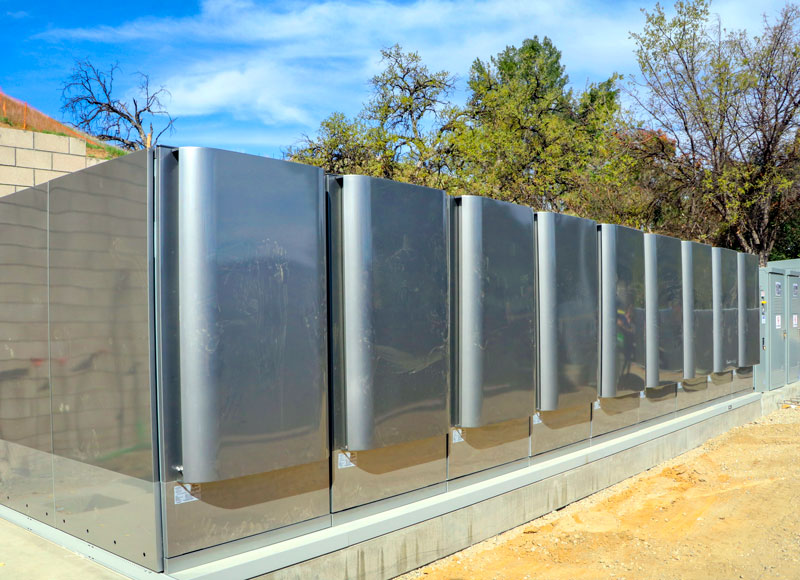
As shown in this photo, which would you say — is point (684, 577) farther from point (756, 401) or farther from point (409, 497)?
point (756, 401)

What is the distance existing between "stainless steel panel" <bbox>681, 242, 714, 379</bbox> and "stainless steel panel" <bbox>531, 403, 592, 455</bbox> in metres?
2.69

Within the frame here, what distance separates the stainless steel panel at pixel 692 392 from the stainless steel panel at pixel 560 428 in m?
2.60

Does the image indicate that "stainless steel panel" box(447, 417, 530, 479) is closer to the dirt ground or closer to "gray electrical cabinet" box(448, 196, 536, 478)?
"gray electrical cabinet" box(448, 196, 536, 478)

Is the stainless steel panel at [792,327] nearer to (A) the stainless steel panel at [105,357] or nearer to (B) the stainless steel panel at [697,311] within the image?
(B) the stainless steel panel at [697,311]

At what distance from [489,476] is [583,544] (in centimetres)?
91

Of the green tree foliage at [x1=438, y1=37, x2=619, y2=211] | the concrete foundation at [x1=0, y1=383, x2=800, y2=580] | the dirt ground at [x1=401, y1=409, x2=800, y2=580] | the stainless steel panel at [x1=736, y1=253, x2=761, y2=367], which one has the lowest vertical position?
the dirt ground at [x1=401, y1=409, x2=800, y2=580]

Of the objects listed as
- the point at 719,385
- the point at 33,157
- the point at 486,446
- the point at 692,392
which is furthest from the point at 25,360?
the point at 719,385

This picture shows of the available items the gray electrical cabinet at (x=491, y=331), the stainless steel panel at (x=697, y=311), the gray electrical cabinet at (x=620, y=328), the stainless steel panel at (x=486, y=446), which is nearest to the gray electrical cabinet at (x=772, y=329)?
the stainless steel panel at (x=697, y=311)

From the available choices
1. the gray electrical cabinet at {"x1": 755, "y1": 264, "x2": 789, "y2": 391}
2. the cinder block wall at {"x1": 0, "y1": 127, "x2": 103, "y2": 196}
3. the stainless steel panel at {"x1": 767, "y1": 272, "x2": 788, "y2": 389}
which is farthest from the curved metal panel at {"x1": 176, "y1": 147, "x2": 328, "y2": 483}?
the stainless steel panel at {"x1": 767, "y1": 272, "x2": 788, "y2": 389}

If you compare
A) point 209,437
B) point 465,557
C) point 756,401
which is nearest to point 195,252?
point 209,437

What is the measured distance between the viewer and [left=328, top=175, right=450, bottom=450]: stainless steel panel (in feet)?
14.0

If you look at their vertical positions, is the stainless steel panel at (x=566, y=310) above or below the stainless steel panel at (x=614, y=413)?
above

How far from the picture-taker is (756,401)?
10.9m

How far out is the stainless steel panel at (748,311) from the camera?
1051 cm
